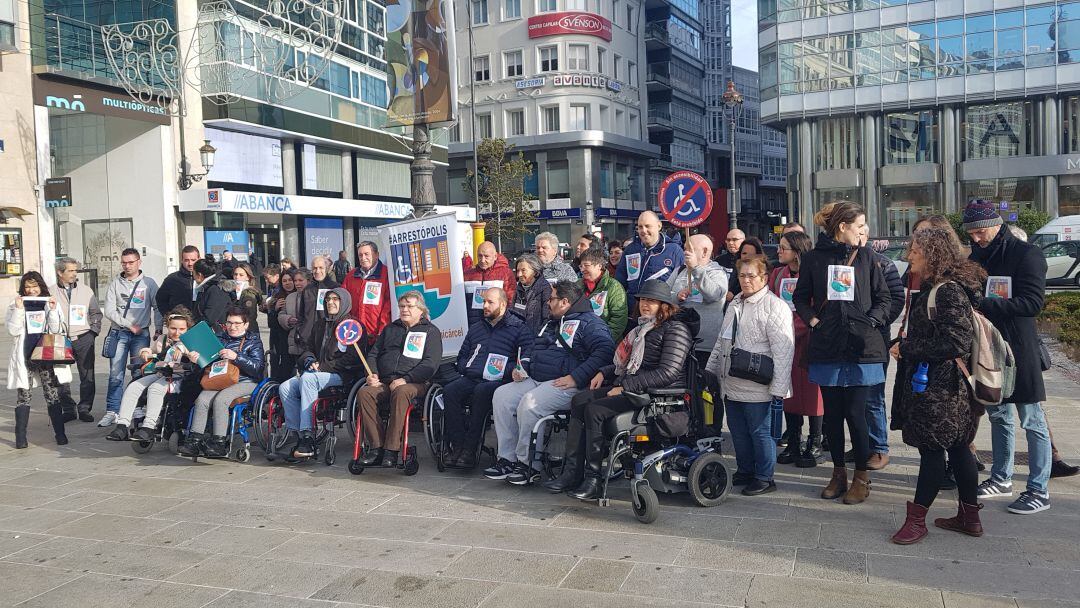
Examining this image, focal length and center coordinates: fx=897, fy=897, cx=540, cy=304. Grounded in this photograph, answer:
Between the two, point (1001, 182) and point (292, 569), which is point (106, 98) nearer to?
point (292, 569)

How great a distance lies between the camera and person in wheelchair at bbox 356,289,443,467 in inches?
289

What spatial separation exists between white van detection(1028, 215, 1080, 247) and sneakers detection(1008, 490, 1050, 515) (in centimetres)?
2368

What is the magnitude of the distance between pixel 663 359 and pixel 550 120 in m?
50.7

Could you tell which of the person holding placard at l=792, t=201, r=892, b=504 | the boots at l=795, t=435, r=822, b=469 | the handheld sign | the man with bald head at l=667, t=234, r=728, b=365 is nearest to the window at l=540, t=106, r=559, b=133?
the handheld sign

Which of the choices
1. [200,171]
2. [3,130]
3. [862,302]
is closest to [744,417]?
[862,302]

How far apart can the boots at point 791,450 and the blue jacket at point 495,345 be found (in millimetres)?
2267

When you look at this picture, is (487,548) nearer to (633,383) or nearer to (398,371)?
(633,383)

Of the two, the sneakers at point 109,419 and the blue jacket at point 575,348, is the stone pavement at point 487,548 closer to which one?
the blue jacket at point 575,348

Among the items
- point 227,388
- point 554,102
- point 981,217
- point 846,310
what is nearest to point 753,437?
point 846,310

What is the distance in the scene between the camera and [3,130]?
23359mm

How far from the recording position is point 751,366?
6090 mm

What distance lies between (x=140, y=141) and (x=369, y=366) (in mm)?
24751

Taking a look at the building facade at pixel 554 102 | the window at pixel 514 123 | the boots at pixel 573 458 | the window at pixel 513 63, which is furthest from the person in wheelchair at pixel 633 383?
the window at pixel 513 63

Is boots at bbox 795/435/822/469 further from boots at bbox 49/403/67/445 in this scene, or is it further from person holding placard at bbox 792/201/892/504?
boots at bbox 49/403/67/445
